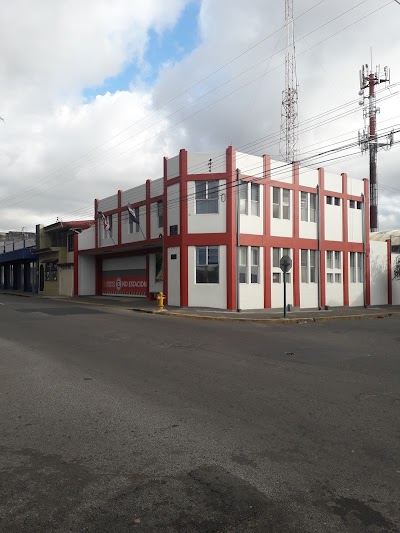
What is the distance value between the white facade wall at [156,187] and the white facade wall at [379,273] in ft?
50.0

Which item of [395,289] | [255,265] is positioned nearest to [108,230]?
[255,265]

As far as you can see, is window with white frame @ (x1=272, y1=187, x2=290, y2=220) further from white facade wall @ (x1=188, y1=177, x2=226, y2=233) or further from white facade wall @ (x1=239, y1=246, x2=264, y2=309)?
white facade wall @ (x1=188, y1=177, x2=226, y2=233)

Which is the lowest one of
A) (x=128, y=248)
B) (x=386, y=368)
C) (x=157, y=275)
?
(x=386, y=368)

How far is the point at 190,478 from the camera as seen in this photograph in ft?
12.3

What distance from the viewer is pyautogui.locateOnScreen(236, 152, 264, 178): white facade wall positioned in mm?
23141

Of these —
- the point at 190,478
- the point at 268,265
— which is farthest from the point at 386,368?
the point at 268,265

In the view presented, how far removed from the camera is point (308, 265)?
26.8 meters

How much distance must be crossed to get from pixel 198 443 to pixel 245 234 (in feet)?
63.0

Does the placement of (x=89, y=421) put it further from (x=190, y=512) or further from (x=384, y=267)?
(x=384, y=267)

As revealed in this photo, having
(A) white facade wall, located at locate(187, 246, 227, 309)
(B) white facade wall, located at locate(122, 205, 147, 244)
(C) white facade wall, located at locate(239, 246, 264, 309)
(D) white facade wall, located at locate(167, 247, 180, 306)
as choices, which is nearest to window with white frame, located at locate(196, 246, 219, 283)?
(A) white facade wall, located at locate(187, 246, 227, 309)

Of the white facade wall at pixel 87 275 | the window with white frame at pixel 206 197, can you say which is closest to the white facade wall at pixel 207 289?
the window with white frame at pixel 206 197

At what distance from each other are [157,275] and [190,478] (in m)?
24.9

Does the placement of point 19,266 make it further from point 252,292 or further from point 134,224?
point 252,292

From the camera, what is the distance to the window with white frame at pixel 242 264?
2316 cm
